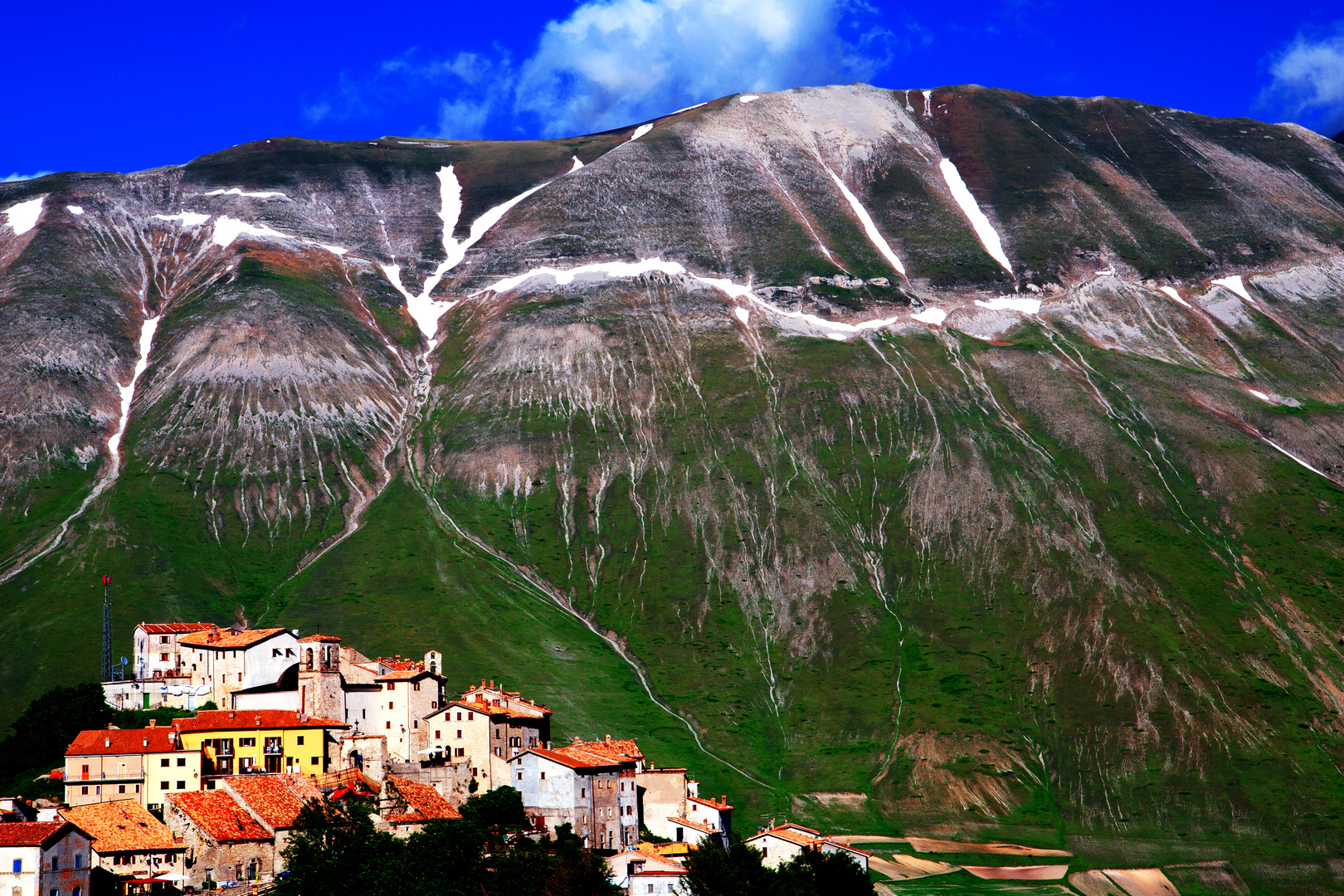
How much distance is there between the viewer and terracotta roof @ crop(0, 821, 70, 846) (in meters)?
71.9

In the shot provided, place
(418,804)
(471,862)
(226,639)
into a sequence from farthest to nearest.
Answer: (226,639) → (418,804) → (471,862)

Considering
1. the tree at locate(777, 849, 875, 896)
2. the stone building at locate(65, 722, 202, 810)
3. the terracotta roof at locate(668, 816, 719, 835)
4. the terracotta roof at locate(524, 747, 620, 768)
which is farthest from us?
the terracotta roof at locate(668, 816, 719, 835)

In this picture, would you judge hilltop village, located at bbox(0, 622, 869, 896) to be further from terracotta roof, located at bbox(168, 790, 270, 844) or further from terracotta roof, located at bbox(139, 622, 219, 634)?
terracotta roof, located at bbox(139, 622, 219, 634)

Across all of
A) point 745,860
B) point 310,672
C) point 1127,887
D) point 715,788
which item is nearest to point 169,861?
point 310,672

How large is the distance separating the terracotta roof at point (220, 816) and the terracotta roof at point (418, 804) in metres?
8.70

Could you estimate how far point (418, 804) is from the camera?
301ft

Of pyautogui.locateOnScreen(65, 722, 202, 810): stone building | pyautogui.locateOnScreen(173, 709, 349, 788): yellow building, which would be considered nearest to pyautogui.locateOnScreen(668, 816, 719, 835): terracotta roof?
pyautogui.locateOnScreen(173, 709, 349, 788): yellow building

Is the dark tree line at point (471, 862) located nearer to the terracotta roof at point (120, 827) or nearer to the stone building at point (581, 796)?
the stone building at point (581, 796)

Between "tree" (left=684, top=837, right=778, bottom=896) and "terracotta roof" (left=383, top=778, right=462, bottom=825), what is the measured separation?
49.4 feet

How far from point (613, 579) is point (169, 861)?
118 metres

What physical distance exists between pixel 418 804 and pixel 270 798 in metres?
9.73

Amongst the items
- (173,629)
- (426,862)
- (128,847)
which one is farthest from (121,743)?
(173,629)

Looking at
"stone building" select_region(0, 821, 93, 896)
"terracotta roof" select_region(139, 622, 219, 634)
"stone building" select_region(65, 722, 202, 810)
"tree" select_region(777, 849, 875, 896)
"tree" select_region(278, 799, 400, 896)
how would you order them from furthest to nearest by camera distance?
"terracotta roof" select_region(139, 622, 219, 634), "tree" select_region(777, 849, 875, 896), "stone building" select_region(65, 722, 202, 810), "tree" select_region(278, 799, 400, 896), "stone building" select_region(0, 821, 93, 896)

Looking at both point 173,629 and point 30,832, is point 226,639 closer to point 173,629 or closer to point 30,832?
point 173,629
